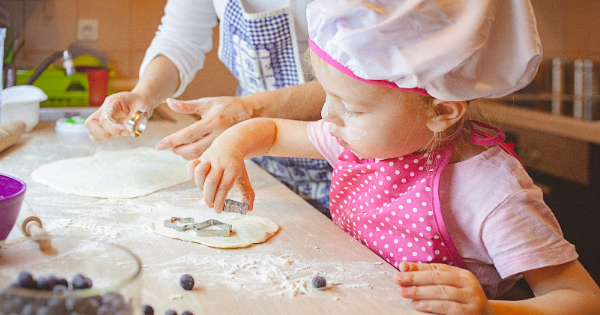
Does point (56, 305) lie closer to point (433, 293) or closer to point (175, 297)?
point (175, 297)

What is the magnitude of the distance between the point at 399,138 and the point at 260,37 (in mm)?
635

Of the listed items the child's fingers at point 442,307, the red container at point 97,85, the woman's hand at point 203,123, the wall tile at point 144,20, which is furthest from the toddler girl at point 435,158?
the wall tile at point 144,20

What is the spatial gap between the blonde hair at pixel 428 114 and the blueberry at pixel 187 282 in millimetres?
361

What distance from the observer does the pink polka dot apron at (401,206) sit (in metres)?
0.85

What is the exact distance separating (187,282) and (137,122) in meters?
0.66

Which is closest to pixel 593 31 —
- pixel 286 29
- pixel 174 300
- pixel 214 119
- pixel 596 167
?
pixel 596 167

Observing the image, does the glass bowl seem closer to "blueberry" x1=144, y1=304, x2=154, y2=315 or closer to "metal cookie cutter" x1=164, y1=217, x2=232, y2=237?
"blueberry" x1=144, y1=304, x2=154, y2=315

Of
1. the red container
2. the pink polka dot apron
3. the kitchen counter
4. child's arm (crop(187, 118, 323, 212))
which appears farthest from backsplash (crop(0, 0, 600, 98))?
the pink polka dot apron

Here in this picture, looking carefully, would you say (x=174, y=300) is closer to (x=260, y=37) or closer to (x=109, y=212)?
(x=109, y=212)

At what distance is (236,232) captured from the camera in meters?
0.86

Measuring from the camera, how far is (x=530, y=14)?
705 millimetres

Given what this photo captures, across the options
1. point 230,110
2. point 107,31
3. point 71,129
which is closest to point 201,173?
point 230,110

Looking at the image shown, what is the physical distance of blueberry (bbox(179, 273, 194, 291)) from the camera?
65 centimetres

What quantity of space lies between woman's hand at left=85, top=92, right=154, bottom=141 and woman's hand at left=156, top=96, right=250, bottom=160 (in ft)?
0.53
